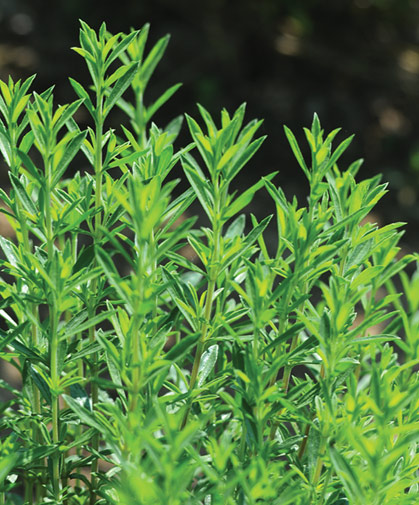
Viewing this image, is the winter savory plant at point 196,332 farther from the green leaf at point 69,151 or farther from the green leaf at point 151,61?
the green leaf at point 151,61

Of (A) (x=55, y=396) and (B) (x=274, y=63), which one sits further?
(B) (x=274, y=63)

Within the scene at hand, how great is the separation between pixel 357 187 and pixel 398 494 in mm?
335

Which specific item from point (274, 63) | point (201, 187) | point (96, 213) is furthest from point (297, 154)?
point (274, 63)

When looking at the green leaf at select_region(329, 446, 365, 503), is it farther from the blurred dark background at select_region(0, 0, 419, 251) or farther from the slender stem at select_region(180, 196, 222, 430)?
the blurred dark background at select_region(0, 0, 419, 251)

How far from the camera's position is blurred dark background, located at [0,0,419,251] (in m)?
3.76

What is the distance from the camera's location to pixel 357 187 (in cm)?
84

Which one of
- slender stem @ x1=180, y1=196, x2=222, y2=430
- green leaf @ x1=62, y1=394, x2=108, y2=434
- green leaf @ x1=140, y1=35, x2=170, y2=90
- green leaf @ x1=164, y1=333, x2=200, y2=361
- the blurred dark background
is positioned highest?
the blurred dark background

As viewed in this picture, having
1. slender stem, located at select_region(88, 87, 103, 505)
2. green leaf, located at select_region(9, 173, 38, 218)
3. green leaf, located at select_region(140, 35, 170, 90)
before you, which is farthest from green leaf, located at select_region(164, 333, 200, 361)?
green leaf, located at select_region(140, 35, 170, 90)

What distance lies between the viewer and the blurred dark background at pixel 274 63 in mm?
3764

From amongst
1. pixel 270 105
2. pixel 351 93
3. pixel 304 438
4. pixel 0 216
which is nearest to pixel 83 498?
pixel 304 438

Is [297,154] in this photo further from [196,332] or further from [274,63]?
[274,63]

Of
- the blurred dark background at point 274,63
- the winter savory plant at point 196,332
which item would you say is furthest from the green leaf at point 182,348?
the blurred dark background at point 274,63

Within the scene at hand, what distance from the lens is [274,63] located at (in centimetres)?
404

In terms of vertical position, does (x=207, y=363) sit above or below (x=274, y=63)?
below
